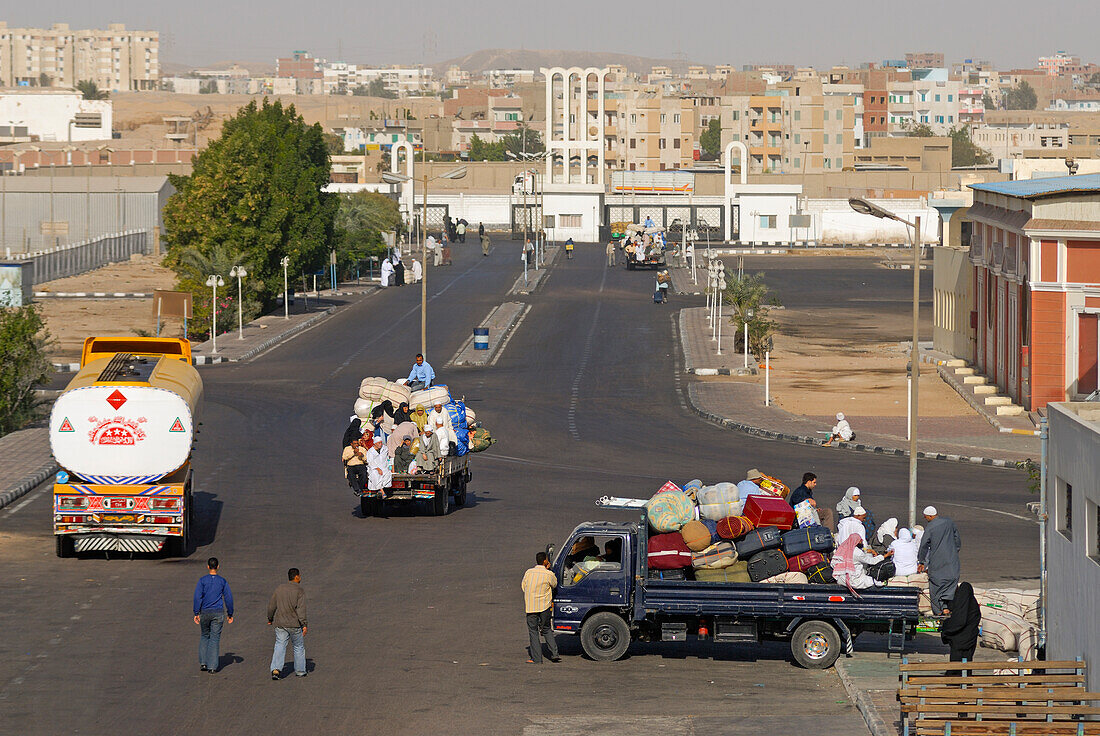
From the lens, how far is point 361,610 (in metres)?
19.7

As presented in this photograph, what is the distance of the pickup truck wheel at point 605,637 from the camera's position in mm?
17344

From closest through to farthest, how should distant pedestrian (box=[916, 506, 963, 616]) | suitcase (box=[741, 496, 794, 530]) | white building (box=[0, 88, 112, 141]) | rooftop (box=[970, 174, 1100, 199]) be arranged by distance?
distant pedestrian (box=[916, 506, 963, 616]) < suitcase (box=[741, 496, 794, 530]) < rooftop (box=[970, 174, 1100, 199]) < white building (box=[0, 88, 112, 141])

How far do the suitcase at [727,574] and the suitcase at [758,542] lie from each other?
0.16m

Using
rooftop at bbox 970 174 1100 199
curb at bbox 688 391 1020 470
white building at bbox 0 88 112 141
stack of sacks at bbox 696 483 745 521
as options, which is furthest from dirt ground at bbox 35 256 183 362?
white building at bbox 0 88 112 141

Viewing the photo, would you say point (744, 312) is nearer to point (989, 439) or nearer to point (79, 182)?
point (989, 439)

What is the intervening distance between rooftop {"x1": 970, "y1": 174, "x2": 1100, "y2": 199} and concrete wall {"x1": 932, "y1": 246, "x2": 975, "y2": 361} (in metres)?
5.11

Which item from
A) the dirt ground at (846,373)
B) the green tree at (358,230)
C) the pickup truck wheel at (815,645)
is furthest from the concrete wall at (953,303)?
the pickup truck wheel at (815,645)

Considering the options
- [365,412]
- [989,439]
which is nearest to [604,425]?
[989,439]

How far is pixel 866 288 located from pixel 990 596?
64735 millimetres

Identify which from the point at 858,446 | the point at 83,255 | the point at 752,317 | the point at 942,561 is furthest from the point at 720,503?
the point at 83,255

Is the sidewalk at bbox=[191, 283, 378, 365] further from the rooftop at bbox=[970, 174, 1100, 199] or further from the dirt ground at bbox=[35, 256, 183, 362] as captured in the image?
the rooftop at bbox=[970, 174, 1100, 199]

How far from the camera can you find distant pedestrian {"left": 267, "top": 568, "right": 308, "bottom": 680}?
16.3m

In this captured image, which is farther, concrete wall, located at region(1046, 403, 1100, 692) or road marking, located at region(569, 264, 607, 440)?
road marking, located at region(569, 264, 607, 440)

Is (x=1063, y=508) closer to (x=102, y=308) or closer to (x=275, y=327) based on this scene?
(x=275, y=327)
